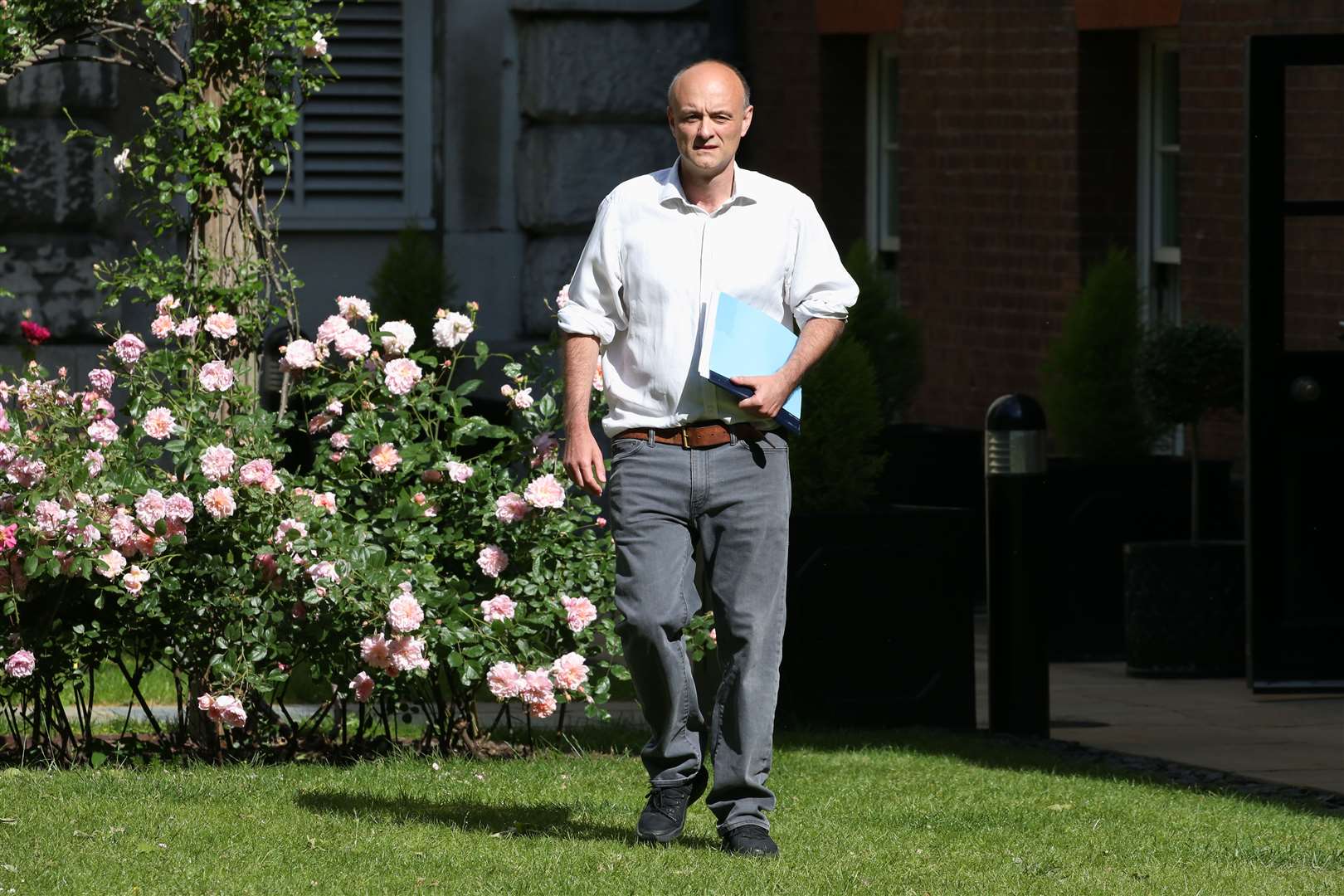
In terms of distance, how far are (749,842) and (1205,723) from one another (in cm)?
353

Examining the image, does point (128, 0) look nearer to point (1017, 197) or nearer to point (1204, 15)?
point (1204, 15)

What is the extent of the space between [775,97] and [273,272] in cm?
815

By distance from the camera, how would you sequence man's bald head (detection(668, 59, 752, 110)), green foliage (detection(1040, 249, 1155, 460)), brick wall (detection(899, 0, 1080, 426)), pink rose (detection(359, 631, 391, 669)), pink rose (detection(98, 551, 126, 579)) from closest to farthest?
man's bald head (detection(668, 59, 752, 110)) < pink rose (detection(98, 551, 126, 579)) < pink rose (detection(359, 631, 391, 669)) < green foliage (detection(1040, 249, 1155, 460)) < brick wall (detection(899, 0, 1080, 426))

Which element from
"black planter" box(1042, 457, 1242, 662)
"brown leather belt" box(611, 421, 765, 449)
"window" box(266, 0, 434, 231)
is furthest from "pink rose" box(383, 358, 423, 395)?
"window" box(266, 0, 434, 231)

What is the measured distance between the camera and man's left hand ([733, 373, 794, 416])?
18.2 feet

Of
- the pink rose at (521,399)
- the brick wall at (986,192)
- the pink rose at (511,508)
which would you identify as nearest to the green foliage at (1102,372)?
the brick wall at (986,192)

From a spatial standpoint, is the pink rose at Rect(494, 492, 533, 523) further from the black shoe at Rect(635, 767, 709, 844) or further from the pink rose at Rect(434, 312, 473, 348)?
the black shoe at Rect(635, 767, 709, 844)

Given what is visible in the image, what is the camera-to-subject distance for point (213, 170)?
25.1 feet

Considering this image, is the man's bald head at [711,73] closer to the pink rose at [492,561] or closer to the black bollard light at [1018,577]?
the pink rose at [492,561]

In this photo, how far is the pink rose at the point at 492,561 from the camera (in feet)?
23.4

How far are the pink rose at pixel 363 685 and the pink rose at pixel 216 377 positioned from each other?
93 cm

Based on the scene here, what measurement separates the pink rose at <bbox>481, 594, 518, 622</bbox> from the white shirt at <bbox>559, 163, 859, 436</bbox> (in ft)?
4.48

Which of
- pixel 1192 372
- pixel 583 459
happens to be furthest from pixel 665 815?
pixel 1192 372

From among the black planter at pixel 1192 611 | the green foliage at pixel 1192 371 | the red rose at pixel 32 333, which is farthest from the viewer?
the green foliage at pixel 1192 371
